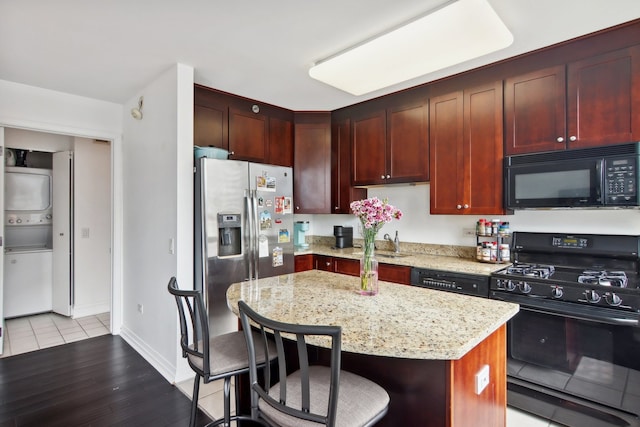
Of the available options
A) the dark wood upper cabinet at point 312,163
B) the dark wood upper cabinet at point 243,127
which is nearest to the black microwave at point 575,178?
the dark wood upper cabinet at point 312,163

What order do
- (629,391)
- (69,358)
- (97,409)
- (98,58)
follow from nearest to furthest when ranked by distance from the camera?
(629,391) → (97,409) → (98,58) → (69,358)

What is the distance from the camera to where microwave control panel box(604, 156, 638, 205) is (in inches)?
78.1

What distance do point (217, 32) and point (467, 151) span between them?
80.0 inches

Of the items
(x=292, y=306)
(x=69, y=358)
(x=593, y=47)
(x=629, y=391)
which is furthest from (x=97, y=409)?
(x=593, y=47)

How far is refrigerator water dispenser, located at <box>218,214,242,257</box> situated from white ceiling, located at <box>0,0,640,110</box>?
1.18m

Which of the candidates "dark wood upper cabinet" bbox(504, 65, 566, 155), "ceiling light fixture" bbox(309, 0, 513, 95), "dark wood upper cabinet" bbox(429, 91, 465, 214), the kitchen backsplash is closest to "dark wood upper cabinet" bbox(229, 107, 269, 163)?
"ceiling light fixture" bbox(309, 0, 513, 95)

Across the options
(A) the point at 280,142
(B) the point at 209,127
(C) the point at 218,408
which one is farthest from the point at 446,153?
(C) the point at 218,408

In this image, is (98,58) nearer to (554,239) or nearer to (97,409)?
(97,409)

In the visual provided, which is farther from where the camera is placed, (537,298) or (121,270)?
(121,270)

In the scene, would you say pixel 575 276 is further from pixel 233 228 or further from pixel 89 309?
pixel 89 309

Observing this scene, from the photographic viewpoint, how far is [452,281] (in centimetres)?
251

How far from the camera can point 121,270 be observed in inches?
138

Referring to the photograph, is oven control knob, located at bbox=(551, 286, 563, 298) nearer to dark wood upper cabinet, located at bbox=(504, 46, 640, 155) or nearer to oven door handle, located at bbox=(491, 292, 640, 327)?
oven door handle, located at bbox=(491, 292, 640, 327)

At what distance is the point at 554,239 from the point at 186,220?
9.14 feet
